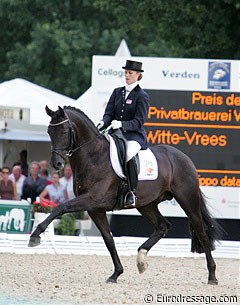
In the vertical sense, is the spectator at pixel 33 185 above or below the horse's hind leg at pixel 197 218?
below

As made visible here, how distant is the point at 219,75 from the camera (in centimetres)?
1859

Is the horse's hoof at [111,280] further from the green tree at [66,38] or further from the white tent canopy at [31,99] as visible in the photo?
the green tree at [66,38]

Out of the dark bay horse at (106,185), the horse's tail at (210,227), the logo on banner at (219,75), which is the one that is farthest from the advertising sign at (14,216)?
the horse's tail at (210,227)

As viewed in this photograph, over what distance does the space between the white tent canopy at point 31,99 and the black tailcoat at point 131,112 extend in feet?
33.1

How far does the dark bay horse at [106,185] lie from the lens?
1197 cm

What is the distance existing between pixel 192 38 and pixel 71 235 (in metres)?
10.3

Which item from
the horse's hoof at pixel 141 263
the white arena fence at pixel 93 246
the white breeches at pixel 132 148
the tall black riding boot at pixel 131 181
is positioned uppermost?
the white breeches at pixel 132 148

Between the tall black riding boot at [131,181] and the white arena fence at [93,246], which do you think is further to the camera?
the white arena fence at [93,246]

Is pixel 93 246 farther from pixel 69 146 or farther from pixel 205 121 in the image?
pixel 69 146

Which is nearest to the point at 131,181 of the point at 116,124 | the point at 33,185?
the point at 116,124

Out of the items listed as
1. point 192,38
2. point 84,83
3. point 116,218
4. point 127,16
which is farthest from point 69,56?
point 116,218

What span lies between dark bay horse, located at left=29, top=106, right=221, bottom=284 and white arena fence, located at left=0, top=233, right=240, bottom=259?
10.8 feet

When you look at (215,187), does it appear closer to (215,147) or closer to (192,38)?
(215,147)

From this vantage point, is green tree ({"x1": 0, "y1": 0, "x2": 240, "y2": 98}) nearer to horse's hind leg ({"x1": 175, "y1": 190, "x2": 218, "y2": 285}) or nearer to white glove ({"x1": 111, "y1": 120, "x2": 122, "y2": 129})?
horse's hind leg ({"x1": 175, "y1": 190, "x2": 218, "y2": 285})
